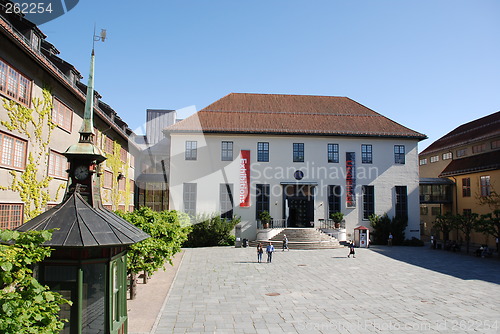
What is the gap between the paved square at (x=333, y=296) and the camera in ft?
39.2

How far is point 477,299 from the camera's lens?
15180mm

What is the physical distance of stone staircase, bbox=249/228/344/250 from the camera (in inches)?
1241

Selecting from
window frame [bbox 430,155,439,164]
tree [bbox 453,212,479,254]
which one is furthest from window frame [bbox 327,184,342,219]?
window frame [bbox 430,155,439,164]

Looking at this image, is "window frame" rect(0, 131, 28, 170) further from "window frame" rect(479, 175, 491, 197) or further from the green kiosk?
"window frame" rect(479, 175, 491, 197)

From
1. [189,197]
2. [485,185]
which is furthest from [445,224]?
[189,197]

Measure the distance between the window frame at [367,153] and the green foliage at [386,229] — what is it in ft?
18.4

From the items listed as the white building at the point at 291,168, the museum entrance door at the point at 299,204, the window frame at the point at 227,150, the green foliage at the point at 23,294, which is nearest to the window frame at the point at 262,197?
the white building at the point at 291,168

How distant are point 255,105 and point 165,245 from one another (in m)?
26.8

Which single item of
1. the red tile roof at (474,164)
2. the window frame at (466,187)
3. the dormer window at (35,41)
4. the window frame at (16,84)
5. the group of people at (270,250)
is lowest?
the group of people at (270,250)

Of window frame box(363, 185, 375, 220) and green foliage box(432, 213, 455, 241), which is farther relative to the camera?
window frame box(363, 185, 375, 220)

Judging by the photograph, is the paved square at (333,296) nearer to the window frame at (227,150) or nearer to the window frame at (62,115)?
the window frame at (62,115)

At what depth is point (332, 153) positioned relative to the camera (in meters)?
36.7

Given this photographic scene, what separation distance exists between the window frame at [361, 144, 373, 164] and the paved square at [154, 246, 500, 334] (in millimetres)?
12991

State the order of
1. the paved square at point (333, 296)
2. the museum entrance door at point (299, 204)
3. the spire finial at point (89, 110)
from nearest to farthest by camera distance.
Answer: the spire finial at point (89, 110) < the paved square at point (333, 296) < the museum entrance door at point (299, 204)
